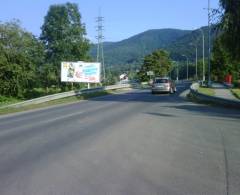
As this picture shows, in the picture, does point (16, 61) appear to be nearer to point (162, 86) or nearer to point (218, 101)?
point (162, 86)

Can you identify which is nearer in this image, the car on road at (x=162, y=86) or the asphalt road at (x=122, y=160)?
the asphalt road at (x=122, y=160)

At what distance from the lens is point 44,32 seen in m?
76.5

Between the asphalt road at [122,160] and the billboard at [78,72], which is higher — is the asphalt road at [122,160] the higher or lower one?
the lower one

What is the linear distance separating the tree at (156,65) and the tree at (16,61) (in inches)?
2506

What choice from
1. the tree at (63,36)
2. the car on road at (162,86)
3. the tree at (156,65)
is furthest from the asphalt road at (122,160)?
the tree at (156,65)

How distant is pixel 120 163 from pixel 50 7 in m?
70.1

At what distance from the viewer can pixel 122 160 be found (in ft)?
32.5

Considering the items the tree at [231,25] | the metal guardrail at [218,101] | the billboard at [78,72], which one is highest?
the tree at [231,25]

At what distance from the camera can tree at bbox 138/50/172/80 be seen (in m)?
126

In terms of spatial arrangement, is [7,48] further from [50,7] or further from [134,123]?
[134,123]

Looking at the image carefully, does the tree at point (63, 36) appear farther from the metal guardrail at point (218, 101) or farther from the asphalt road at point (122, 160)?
the asphalt road at point (122, 160)

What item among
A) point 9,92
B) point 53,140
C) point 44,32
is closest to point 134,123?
point 53,140

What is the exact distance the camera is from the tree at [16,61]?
56531 millimetres

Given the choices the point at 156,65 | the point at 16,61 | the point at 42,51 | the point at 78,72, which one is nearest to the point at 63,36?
the point at 42,51
